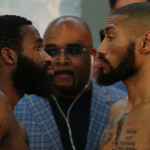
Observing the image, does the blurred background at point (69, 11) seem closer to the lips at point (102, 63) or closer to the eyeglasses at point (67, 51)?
the eyeglasses at point (67, 51)

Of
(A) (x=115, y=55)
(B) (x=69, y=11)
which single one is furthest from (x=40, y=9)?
(A) (x=115, y=55)

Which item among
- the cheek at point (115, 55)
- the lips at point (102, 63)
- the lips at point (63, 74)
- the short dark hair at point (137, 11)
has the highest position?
the short dark hair at point (137, 11)

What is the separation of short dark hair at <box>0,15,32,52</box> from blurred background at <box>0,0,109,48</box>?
2.72m

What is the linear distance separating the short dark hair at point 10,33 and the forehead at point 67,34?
1.05 meters

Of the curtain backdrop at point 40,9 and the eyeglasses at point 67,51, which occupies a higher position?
the curtain backdrop at point 40,9

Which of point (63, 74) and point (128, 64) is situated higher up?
point (128, 64)

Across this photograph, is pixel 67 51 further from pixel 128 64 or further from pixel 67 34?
pixel 128 64

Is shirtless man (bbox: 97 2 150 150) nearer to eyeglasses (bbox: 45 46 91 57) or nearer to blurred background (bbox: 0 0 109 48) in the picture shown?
eyeglasses (bbox: 45 46 91 57)

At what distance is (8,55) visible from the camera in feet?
10.3

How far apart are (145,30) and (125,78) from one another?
36 cm

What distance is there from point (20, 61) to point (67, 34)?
1.22 m

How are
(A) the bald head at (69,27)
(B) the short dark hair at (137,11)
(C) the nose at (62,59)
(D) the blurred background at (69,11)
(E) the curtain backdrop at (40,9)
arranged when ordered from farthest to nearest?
(D) the blurred background at (69,11)
(E) the curtain backdrop at (40,9)
(A) the bald head at (69,27)
(C) the nose at (62,59)
(B) the short dark hair at (137,11)

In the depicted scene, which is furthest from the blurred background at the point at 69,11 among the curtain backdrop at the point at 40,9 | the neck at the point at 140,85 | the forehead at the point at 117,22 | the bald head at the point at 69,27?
the neck at the point at 140,85

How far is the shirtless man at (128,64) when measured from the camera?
9.45 ft
